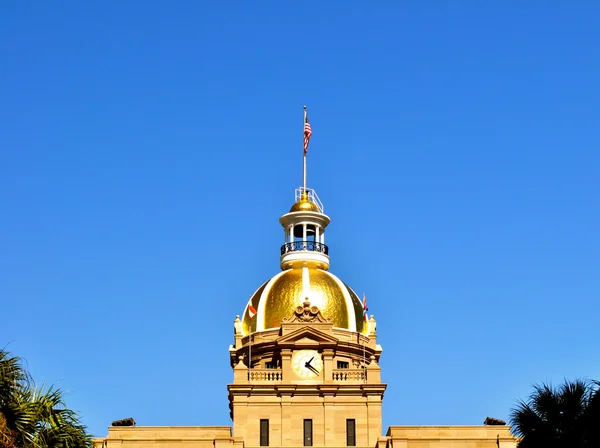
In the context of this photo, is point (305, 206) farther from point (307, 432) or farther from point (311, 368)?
point (307, 432)

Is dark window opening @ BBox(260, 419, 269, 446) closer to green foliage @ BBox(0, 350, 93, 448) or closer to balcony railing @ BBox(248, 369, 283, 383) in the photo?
balcony railing @ BBox(248, 369, 283, 383)

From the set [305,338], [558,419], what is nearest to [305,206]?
[305,338]

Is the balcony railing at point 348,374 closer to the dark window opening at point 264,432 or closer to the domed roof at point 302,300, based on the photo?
the dark window opening at point 264,432

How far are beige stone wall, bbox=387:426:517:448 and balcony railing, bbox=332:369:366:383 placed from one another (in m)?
6.33

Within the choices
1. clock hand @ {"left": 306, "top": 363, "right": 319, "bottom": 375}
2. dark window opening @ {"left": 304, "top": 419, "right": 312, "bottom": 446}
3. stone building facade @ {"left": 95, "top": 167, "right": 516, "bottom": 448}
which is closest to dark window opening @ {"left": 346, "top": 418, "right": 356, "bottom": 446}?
stone building facade @ {"left": 95, "top": 167, "right": 516, "bottom": 448}

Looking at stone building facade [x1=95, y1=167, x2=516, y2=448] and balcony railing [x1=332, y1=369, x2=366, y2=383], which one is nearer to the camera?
stone building facade [x1=95, y1=167, x2=516, y2=448]

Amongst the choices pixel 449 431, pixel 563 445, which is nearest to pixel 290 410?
pixel 449 431

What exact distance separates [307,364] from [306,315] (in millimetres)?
3857

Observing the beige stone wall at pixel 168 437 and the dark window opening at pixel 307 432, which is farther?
the dark window opening at pixel 307 432

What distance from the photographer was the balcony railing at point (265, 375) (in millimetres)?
85500

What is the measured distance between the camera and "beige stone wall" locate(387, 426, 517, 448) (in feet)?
259

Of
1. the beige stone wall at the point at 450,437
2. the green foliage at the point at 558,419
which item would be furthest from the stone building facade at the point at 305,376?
the green foliage at the point at 558,419

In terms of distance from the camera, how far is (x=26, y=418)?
142 feet

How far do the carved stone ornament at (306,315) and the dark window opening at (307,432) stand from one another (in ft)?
25.4
